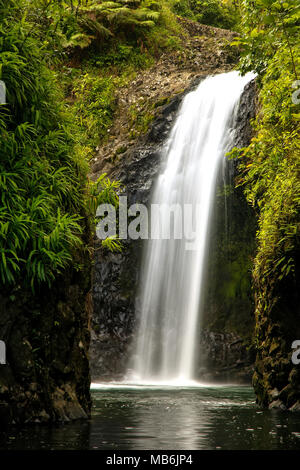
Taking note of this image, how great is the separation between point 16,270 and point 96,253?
9358 mm

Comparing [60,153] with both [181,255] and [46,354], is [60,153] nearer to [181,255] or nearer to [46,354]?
[46,354]

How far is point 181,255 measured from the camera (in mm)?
12859

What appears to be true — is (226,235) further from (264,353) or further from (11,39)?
(11,39)

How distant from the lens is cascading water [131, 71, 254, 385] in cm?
1216

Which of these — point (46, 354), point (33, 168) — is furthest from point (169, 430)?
point (33, 168)

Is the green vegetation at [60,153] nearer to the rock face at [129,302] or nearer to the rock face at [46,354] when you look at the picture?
the rock face at [46,354]

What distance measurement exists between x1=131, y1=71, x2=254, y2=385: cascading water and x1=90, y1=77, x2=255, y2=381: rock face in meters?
0.28

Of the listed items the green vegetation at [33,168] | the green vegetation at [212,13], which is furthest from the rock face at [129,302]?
the green vegetation at [212,13]

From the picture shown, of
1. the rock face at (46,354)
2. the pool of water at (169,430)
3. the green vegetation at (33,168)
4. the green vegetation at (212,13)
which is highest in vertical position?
the green vegetation at (212,13)

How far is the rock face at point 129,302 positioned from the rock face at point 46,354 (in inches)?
270

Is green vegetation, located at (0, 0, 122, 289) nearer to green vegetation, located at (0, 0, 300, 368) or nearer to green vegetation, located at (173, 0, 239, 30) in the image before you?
green vegetation, located at (0, 0, 300, 368)

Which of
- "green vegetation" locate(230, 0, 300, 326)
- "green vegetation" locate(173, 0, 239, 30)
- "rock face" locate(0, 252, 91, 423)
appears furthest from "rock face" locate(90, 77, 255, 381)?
"green vegetation" locate(173, 0, 239, 30)

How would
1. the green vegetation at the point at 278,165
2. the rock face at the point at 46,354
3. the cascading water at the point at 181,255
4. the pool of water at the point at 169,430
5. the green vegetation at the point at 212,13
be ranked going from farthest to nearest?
the green vegetation at the point at 212,13 < the cascading water at the point at 181,255 < the green vegetation at the point at 278,165 < the rock face at the point at 46,354 < the pool of water at the point at 169,430

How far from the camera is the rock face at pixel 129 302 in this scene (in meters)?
11.7
